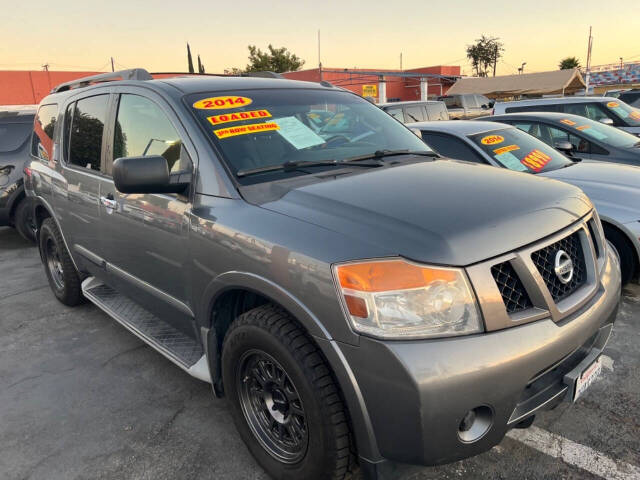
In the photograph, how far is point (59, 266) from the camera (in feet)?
14.4

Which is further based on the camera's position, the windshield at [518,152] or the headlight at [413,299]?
the windshield at [518,152]

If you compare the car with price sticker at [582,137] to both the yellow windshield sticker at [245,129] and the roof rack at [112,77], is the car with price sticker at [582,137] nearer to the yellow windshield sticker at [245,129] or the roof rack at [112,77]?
the yellow windshield sticker at [245,129]

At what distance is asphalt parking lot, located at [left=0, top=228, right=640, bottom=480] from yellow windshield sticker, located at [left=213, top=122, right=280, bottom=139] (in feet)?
5.05

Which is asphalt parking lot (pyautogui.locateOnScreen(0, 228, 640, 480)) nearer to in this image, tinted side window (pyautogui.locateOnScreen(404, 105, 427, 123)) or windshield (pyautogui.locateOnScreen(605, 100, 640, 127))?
windshield (pyautogui.locateOnScreen(605, 100, 640, 127))

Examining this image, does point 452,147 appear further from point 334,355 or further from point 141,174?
point 334,355

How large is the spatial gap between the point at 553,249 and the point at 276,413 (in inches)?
53.0

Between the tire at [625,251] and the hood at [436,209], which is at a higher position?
the hood at [436,209]

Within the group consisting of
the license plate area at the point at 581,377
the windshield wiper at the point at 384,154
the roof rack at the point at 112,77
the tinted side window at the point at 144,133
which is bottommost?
the license plate area at the point at 581,377

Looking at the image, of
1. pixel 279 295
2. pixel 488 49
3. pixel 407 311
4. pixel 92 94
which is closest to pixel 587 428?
pixel 407 311

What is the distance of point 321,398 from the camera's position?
176cm

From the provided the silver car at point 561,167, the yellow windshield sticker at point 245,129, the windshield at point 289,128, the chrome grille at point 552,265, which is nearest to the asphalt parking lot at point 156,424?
the silver car at point 561,167

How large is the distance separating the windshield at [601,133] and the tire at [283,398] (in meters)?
5.32

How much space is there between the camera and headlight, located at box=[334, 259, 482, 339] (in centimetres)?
164

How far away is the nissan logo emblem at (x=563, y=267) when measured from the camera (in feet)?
6.21
